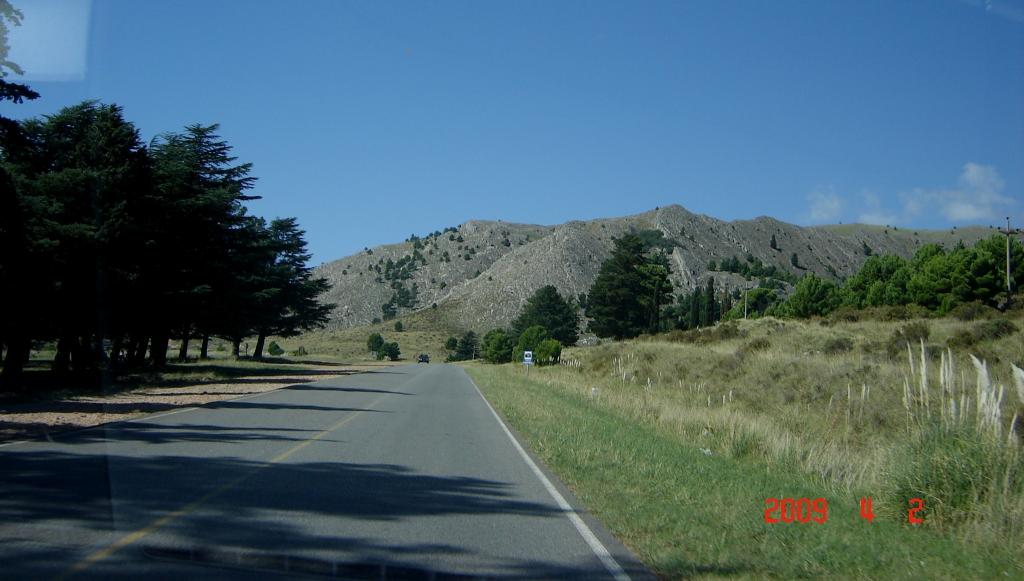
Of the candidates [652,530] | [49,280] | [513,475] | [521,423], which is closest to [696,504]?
[652,530]

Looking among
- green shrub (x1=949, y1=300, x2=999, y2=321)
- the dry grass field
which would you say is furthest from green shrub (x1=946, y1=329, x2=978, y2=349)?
green shrub (x1=949, y1=300, x2=999, y2=321)

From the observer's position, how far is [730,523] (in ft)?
28.5

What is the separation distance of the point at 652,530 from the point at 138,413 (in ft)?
50.8

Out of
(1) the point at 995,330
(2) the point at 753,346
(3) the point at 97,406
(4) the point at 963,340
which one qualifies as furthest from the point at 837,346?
(3) the point at 97,406

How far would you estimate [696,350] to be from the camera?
157 feet

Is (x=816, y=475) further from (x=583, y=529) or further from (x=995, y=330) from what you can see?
(x=995, y=330)

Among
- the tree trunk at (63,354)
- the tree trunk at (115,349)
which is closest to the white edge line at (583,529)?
the tree trunk at (63,354)

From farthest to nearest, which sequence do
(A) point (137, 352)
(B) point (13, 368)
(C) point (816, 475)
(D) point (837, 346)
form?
(A) point (137, 352) → (D) point (837, 346) → (B) point (13, 368) → (C) point (816, 475)

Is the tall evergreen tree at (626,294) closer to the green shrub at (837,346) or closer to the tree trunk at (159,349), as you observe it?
the green shrub at (837,346)

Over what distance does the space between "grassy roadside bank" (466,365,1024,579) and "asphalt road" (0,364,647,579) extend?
1.75ft

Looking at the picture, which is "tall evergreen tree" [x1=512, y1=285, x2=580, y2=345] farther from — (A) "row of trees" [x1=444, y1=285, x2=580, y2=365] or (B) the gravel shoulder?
(B) the gravel shoulder

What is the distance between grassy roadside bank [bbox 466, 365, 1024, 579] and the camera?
703 centimetres

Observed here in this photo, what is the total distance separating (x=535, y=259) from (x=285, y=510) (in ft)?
445

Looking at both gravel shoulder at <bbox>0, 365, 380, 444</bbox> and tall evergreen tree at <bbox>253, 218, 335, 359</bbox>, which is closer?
gravel shoulder at <bbox>0, 365, 380, 444</bbox>
